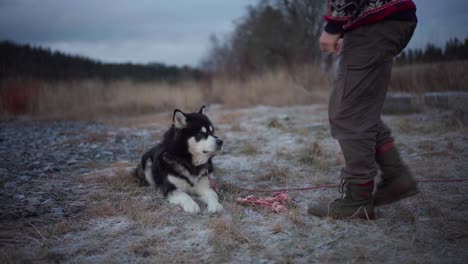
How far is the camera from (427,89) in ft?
27.3

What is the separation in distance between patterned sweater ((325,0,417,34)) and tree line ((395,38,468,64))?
7.45 meters

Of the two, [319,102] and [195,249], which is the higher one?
[319,102]

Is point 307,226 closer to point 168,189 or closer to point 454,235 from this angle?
point 454,235

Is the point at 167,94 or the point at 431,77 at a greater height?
the point at 431,77

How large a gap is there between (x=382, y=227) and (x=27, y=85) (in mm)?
12417

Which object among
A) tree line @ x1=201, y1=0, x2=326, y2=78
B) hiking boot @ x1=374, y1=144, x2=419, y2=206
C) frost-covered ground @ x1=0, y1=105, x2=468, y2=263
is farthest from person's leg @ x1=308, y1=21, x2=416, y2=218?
tree line @ x1=201, y1=0, x2=326, y2=78

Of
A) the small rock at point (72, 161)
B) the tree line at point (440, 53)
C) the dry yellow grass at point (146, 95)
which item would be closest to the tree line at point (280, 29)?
the dry yellow grass at point (146, 95)

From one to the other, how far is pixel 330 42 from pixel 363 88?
373 millimetres

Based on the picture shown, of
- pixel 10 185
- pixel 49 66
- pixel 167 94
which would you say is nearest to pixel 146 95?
pixel 167 94

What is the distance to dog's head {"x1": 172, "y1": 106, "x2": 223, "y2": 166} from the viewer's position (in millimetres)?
3291

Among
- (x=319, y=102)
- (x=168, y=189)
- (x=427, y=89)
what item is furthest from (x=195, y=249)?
(x=319, y=102)

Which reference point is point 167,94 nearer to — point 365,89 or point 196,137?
point 196,137

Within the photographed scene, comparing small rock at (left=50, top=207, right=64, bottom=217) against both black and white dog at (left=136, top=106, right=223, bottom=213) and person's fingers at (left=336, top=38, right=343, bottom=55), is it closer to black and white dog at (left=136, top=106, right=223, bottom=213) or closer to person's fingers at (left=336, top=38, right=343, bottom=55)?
black and white dog at (left=136, top=106, right=223, bottom=213)

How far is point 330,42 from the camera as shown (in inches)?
89.3
